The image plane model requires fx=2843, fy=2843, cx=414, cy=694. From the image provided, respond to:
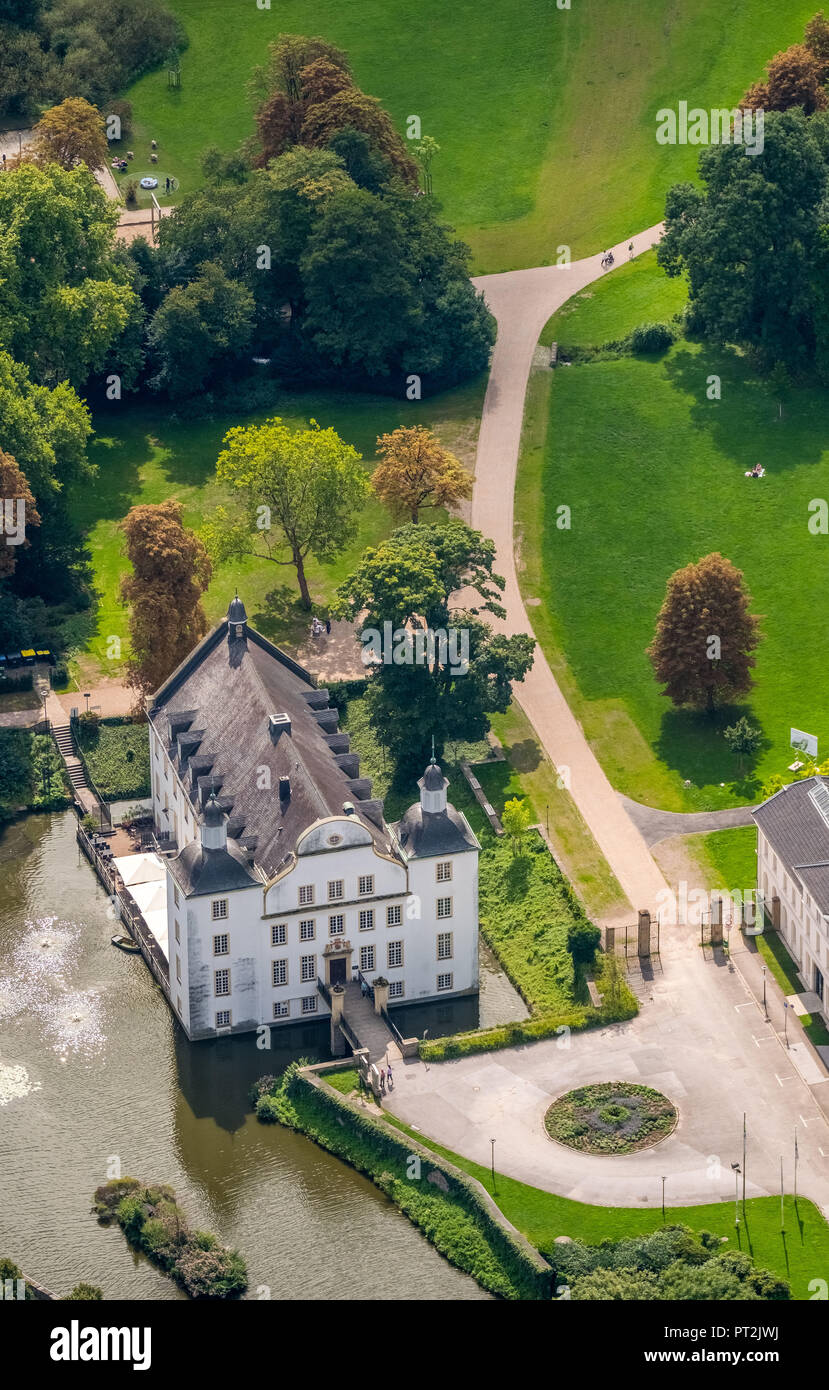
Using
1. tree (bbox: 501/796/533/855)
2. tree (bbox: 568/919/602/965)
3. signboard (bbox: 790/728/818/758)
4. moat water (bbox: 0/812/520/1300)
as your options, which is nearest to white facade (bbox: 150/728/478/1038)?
moat water (bbox: 0/812/520/1300)

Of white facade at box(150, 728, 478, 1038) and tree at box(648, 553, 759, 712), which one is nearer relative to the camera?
white facade at box(150, 728, 478, 1038)

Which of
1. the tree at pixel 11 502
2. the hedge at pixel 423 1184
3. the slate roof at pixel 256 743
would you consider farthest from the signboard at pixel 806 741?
the tree at pixel 11 502

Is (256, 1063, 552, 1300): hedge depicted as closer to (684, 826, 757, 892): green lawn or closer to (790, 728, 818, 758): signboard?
(684, 826, 757, 892): green lawn

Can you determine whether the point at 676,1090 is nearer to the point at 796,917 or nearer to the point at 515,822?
the point at 796,917

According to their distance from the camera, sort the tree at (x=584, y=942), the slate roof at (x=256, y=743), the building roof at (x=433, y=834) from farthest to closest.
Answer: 1. the tree at (x=584, y=942)
2. the slate roof at (x=256, y=743)
3. the building roof at (x=433, y=834)

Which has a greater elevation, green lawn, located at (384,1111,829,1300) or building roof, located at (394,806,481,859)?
building roof, located at (394,806,481,859)

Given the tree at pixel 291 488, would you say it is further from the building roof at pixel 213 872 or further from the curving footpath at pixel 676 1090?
the building roof at pixel 213 872

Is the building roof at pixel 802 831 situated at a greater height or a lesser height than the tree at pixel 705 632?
lesser
